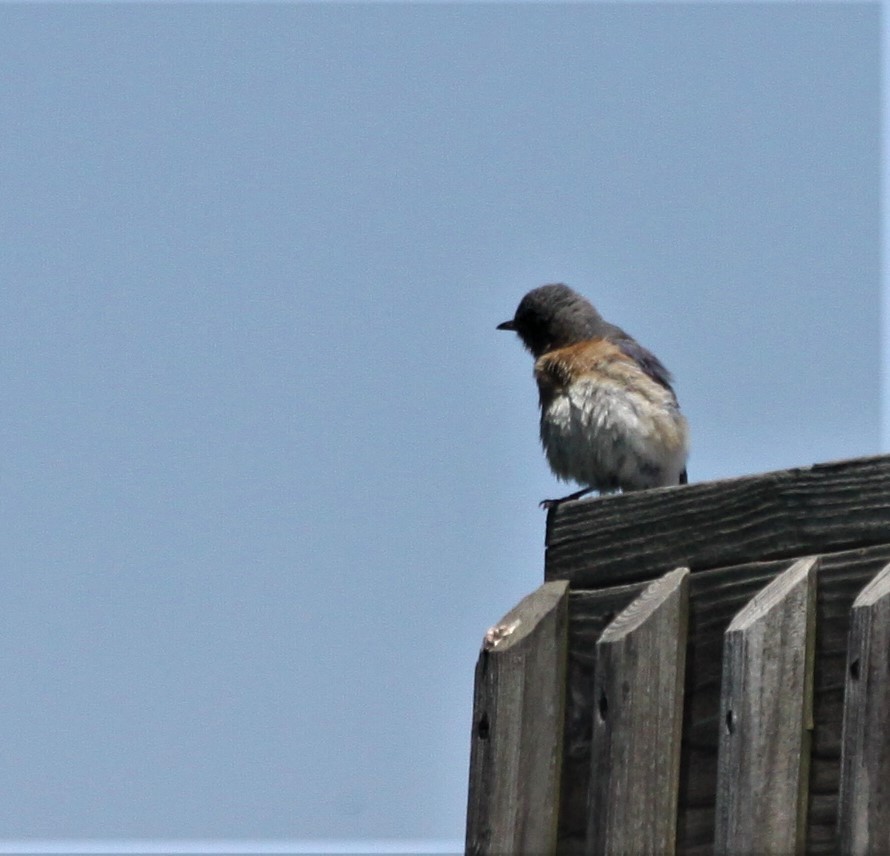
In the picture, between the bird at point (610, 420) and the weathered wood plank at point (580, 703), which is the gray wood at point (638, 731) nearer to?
the weathered wood plank at point (580, 703)

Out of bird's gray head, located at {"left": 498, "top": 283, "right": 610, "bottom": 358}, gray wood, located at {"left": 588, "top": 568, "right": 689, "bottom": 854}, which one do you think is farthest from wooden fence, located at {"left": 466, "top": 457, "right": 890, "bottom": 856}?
bird's gray head, located at {"left": 498, "top": 283, "right": 610, "bottom": 358}

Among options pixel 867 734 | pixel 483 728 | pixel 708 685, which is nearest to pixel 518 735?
pixel 483 728

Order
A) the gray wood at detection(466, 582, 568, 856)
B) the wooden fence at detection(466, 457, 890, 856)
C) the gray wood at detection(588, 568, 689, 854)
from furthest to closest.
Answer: the gray wood at detection(466, 582, 568, 856)
the gray wood at detection(588, 568, 689, 854)
the wooden fence at detection(466, 457, 890, 856)

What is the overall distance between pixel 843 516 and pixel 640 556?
18.2 inches

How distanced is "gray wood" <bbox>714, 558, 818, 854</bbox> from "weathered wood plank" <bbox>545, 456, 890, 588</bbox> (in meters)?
0.16

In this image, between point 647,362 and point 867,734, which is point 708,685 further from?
point 647,362

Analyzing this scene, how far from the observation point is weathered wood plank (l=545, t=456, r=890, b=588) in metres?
3.01

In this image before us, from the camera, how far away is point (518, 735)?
323cm

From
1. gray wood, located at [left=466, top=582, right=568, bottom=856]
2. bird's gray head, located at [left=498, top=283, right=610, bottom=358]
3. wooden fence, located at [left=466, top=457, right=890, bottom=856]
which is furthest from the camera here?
bird's gray head, located at [left=498, top=283, right=610, bottom=358]

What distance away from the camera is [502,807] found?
3.20 m

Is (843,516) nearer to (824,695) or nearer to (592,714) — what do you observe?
(824,695)

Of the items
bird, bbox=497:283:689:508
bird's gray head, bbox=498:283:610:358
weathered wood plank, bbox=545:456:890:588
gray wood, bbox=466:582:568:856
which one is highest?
bird's gray head, bbox=498:283:610:358

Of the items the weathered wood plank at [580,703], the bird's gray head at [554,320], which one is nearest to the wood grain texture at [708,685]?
the weathered wood plank at [580,703]

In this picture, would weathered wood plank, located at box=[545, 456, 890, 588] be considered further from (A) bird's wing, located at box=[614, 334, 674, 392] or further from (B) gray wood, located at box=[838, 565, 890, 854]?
(A) bird's wing, located at box=[614, 334, 674, 392]
